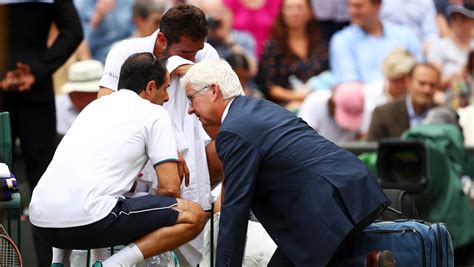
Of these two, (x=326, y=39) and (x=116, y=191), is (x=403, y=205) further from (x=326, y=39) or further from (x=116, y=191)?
(x=326, y=39)

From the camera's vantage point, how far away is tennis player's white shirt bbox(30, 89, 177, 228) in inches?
245

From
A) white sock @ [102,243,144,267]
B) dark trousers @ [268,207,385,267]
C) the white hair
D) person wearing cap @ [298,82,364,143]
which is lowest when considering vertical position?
person wearing cap @ [298,82,364,143]

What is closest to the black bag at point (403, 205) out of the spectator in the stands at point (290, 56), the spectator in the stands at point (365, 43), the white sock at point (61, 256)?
the white sock at point (61, 256)

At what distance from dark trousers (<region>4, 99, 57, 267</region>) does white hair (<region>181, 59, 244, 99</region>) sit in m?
2.63

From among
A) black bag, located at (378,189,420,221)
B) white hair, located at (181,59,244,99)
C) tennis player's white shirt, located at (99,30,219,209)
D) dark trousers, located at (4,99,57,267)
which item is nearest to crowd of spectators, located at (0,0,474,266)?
dark trousers, located at (4,99,57,267)

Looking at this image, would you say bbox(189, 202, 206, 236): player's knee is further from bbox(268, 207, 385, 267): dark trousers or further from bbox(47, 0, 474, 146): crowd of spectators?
bbox(47, 0, 474, 146): crowd of spectators

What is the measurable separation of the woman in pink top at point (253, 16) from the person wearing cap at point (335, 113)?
5.03ft

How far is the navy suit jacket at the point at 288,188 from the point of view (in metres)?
5.92

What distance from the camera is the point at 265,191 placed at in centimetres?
607

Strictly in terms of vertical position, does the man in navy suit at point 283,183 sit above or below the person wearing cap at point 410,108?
above

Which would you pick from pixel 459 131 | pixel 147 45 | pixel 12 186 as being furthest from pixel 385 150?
pixel 12 186

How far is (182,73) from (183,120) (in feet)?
1.04

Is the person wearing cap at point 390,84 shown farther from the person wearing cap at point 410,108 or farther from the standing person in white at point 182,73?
the standing person in white at point 182,73

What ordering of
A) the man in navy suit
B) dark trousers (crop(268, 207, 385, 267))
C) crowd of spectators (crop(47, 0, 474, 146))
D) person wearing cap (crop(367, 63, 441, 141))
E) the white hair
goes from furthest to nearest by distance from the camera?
crowd of spectators (crop(47, 0, 474, 146)) → person wearing cap (crop(367, 63, 441, 141)) → the white hair → dark trousers (crop(268, 207, 385, 267)) → the man in navy suit
